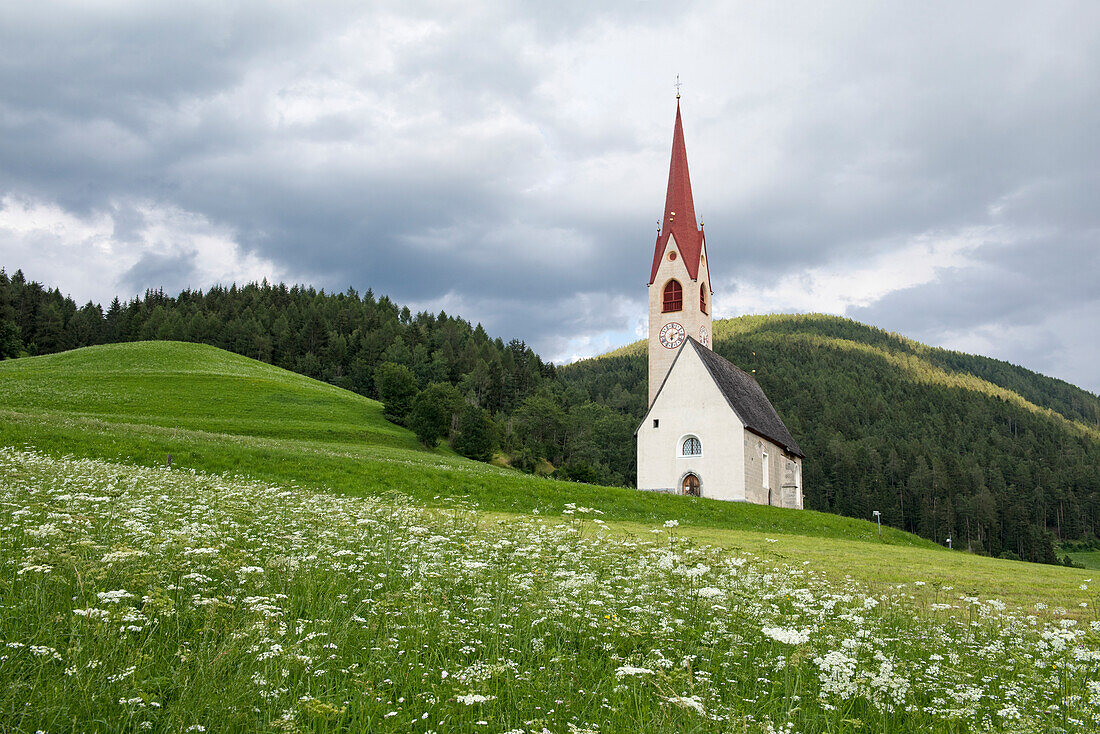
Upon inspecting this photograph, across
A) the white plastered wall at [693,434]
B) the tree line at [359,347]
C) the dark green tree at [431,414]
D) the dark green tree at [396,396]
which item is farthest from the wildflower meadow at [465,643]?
the tree line at [359,347]

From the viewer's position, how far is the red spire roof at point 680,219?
191 ft

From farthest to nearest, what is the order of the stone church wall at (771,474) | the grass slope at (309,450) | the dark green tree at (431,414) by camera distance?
the dark green tree at (431,414), the stone church wall at (771,474), the grass slope at (309,450)

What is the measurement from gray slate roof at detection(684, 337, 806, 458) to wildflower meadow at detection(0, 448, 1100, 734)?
37.8 m

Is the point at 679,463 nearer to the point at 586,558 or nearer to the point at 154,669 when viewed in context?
the point at 586,558

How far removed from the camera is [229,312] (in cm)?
12800

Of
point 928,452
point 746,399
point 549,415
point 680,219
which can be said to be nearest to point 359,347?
point 549,415

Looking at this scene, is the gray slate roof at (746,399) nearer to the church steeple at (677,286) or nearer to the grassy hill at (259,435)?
the church steeple at (677,286)

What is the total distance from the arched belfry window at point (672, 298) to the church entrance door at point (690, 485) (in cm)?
1732

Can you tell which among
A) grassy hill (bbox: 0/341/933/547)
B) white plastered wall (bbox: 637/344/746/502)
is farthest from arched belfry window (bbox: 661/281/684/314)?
grassy hill (bbox: 0/341/933/547)

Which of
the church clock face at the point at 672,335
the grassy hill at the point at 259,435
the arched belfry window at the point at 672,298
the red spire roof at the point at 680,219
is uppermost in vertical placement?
the red spire roof at the point at 680,219

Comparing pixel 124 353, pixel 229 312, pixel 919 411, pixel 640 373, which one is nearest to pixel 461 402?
pixel 124 353

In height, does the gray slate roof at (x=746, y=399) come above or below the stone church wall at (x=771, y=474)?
above

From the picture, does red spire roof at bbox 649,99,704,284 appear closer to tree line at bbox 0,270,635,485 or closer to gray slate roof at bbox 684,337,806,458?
gray slate roof at bbox 684,337,806,458

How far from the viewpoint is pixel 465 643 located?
5414mm
